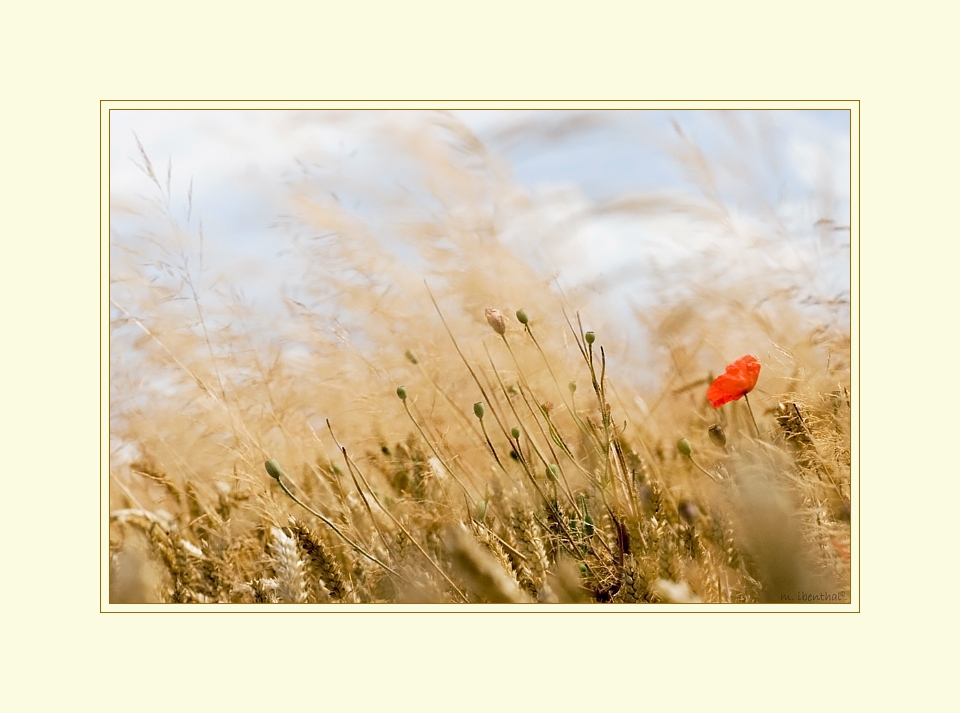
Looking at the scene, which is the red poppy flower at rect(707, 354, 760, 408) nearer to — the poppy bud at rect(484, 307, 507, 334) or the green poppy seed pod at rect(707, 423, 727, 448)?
the green poppy seed pod at rect(707, 423, 727, 448)

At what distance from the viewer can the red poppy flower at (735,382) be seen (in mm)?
1525

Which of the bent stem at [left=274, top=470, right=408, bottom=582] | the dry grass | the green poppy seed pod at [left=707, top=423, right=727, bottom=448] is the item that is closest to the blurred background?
the dry grass

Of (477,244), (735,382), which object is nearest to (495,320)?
(477,244)

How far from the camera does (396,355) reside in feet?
5.35

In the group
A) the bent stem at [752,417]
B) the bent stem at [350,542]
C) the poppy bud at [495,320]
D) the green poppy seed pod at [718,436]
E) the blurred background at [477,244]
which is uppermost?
the blurred background at [477,244]

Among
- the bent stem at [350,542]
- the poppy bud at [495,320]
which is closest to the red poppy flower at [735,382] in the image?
the poppy bud at [495,320]

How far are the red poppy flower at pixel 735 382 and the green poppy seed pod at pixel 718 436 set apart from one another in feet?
0.14

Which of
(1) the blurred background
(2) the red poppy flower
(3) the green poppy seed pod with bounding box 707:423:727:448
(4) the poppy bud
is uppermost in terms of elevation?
(1) the blurred background

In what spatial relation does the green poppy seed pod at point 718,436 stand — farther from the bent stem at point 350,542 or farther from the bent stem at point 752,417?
the bent stem at point 350,542

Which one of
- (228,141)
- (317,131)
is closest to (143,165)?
(228,141)

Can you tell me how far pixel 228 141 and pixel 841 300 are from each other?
119cm

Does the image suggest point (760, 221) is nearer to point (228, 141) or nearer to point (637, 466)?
point (637, 466)

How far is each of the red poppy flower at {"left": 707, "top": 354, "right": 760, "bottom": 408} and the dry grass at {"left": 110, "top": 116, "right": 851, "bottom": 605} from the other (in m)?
0.05

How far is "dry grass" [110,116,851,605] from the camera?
4.95ft
